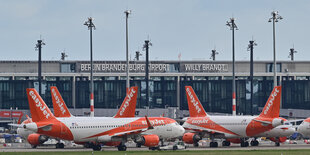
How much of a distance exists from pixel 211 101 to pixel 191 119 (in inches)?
3475

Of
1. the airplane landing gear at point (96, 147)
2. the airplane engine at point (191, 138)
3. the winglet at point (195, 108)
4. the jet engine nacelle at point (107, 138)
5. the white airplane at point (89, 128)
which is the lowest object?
the airplane landing gear at point (96, 147)

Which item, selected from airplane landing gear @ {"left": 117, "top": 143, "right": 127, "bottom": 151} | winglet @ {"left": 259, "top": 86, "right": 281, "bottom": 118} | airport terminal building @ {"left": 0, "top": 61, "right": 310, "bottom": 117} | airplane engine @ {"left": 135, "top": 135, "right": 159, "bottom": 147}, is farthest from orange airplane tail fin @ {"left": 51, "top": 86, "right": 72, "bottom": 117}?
airport terminal building @ {"left": 0, "top": 61, "right": 310, "bottom": 117}

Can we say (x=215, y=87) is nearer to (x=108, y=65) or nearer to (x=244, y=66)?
(x=244, y=66)

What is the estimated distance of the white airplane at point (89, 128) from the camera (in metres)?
87.6

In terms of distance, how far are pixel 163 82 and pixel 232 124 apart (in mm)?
100242

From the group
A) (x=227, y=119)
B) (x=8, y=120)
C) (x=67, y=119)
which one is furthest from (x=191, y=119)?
(x=8, y=120)

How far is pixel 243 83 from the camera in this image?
188m

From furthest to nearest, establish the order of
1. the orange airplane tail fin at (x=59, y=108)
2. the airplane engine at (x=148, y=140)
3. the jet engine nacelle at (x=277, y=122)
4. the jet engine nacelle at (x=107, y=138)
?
the orange airplane tail fin at (x=59, y=108), the jet engine nacelle at (x=277, y=122), the jet engine nacelle at (x=107, y=138), the airplane engine at (x=148, y=140)

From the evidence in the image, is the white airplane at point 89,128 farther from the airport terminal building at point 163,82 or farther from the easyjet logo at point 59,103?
the airport terminal building at point 163,82

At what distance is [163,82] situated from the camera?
197 m

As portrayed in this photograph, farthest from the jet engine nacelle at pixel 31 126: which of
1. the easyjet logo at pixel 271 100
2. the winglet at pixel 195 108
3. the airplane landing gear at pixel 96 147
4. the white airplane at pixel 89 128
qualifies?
the easyjet logo at pixel 271 100

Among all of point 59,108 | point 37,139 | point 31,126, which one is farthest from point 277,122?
point 37,139

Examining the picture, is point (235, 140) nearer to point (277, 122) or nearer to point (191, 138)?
point (191, 138)

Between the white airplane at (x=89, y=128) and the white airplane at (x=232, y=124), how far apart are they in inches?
374
